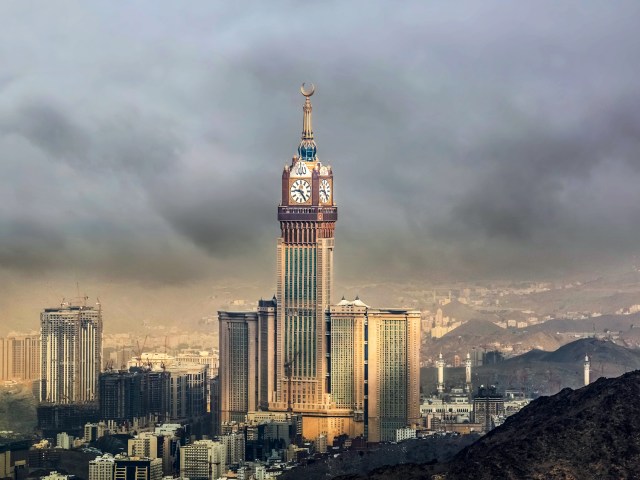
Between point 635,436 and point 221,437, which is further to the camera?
point 221,437

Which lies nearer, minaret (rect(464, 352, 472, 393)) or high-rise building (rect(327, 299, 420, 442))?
high-rise building (rect(327, 299, 420, 442))

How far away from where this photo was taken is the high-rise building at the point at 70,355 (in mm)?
53406

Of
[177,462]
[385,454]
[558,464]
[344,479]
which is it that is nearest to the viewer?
[558,464]

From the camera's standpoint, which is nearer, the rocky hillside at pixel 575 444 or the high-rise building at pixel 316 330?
the rocky hillside at pixel 575 444

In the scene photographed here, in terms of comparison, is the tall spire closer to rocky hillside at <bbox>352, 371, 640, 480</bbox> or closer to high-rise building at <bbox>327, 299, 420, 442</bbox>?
high-rise building at <bbox>327, 299, 420, 442</bbox>

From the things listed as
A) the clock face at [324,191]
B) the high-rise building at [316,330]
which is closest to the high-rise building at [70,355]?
the high-rise building at [316,330]

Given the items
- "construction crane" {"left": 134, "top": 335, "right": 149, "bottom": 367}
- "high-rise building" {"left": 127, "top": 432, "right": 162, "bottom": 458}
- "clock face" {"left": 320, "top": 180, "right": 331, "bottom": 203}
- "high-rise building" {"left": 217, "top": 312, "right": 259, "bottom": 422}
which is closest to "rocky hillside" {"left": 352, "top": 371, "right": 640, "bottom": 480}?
"high-rise building" {"left": 127, "top": 432, "right": 162, "bottom": 458}

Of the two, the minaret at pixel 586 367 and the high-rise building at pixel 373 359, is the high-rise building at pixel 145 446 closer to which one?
the high-rise building at pixel 373 359

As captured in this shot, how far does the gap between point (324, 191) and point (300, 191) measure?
56cm

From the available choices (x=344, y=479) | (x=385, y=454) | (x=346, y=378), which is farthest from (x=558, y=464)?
(x=346, y=378)

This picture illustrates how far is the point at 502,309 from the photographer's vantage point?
5284 centimetres

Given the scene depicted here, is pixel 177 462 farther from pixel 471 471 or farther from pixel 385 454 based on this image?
pixel 471 471

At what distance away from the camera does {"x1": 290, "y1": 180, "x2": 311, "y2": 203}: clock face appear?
167 ft

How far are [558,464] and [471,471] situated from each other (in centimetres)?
115
